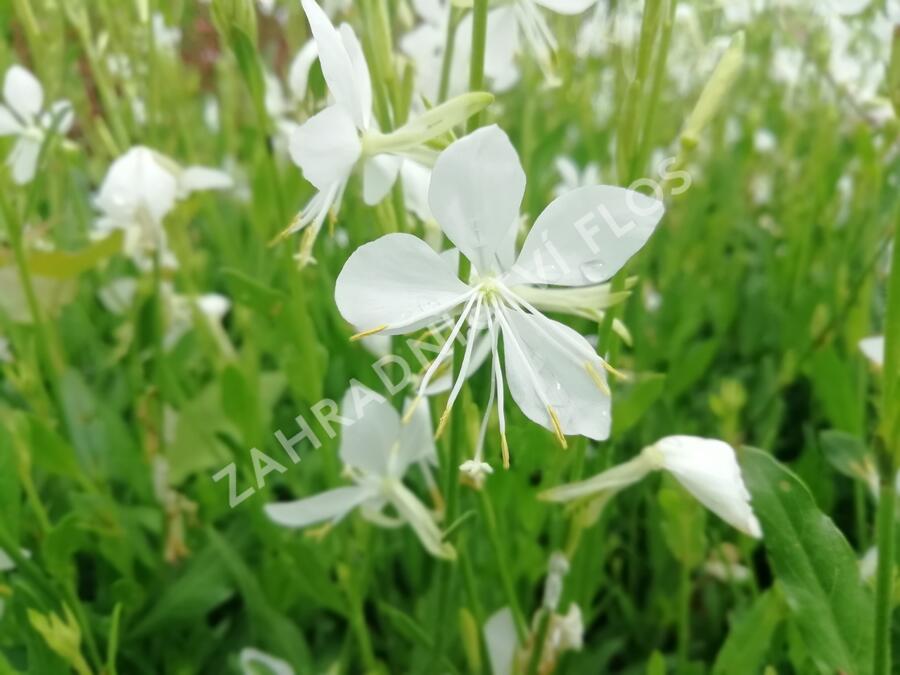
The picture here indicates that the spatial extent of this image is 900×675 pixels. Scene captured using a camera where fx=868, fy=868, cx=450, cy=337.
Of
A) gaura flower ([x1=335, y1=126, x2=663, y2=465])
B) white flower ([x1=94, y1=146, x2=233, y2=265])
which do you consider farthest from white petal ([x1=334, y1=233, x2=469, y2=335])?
white flower ([x1=94, y1=146, x2=233, y2=265])

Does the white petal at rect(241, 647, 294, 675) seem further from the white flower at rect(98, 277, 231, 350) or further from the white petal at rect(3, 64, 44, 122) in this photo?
the white petal at rect(3, 64, 44, 122)

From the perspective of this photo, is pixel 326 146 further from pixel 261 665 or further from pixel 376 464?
pixel 261 665

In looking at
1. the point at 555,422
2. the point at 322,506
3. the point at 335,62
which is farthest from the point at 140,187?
the point at 555,422

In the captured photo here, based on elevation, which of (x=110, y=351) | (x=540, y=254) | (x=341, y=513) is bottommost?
(x=110, y=351)

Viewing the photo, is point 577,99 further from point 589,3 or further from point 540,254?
point 540,254

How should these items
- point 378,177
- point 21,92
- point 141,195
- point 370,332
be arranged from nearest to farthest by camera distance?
point 370,332
point 378,177
point 141,195
point 21,92

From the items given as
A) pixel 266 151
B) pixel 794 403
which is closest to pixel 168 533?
pixel 266 151
